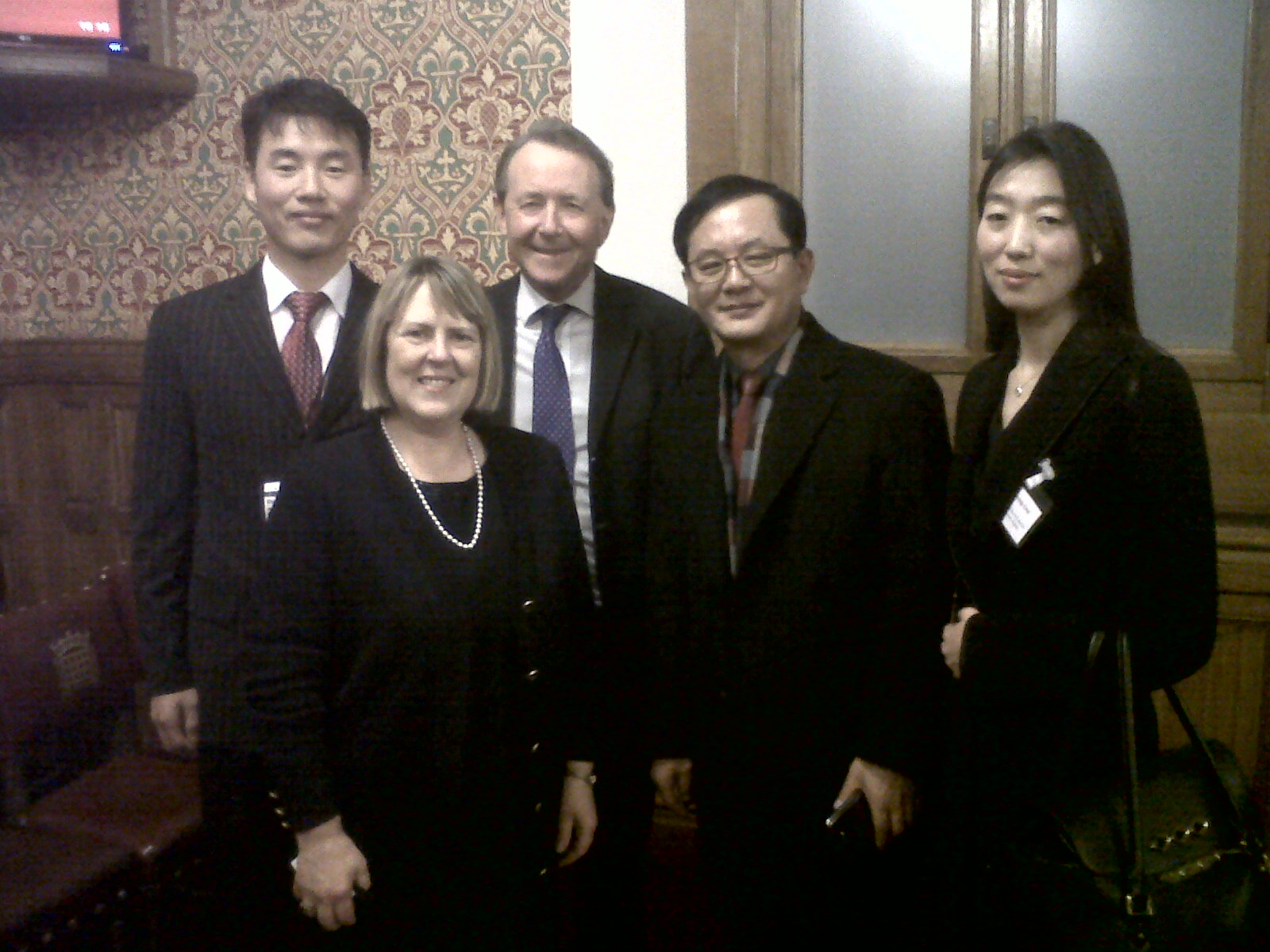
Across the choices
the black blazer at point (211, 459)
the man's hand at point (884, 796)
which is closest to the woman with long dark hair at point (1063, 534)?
the man's hand at point (884, 796)

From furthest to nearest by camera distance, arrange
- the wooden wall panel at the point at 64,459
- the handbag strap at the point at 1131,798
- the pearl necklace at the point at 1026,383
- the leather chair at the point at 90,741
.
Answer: the wooden wall panel at the point at 64,459, the leather chair at the point at 90,741, the pearl necklace at the point at 1026,383, the handbag strap at the point at 1131,798

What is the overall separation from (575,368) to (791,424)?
0.39 meters

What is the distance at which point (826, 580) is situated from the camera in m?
1.39

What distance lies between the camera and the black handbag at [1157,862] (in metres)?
1.11

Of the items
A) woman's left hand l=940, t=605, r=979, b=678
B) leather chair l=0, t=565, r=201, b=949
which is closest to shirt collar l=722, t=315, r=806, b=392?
woman's left hand l=940, t=605, r=979, b=678

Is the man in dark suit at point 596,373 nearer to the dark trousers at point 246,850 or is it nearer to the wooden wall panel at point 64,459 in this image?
the dark trousers at point 246,850

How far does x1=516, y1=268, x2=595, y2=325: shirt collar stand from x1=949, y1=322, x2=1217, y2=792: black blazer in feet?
2.27

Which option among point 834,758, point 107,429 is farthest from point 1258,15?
point 107,429

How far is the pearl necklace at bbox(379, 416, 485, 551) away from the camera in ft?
4.30

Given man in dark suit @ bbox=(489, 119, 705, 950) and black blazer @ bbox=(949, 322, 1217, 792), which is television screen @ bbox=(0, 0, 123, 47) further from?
black blazer @ bbox=(949, 322, 1217, 792)

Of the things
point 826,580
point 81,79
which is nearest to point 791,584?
point 826,580

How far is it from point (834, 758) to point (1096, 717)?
1.24 ft

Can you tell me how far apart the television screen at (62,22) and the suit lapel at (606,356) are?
1726 mm

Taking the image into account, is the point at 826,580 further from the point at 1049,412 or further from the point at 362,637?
the point at 362,637
